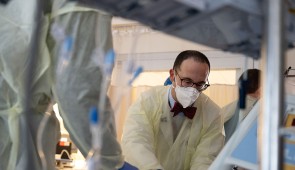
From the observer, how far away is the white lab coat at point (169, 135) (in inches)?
63.7

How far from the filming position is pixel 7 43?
3.69ft

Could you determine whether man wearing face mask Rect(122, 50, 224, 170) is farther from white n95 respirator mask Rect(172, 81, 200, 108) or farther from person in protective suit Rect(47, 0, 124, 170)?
person in protective suit Rect(47, 0, 124, 170)

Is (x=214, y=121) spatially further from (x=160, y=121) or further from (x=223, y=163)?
(x=223, y=163)

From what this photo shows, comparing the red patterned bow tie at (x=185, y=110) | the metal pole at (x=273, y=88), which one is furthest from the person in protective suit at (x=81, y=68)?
the red patterned bow tie at (x=185, y=110)

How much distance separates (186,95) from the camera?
5.28 ft

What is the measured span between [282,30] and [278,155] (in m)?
0.24

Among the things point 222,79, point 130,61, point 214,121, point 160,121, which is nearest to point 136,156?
point 160,121

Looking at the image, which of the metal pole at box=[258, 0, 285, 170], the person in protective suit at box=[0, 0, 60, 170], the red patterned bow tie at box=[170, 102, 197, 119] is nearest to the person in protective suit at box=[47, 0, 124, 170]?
the person in protective suit at box=[0, 0, 60, 170]

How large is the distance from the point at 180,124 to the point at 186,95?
182 mm

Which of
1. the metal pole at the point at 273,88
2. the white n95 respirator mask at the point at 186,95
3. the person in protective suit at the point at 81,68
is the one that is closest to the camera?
the metal pole at the point at 273,88

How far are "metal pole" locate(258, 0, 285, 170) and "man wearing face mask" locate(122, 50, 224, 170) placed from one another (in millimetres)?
918

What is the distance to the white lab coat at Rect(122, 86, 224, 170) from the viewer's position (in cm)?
162

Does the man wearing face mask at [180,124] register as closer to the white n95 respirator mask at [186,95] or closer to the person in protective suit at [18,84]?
the white n95 respirator mask at [186,95]

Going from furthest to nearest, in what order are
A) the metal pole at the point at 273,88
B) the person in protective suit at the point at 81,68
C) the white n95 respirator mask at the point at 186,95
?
the white n95 respirator mask at the point at 186,95
the person in protective suit at the point at 81,68
the metal pole at the point at 273,88
